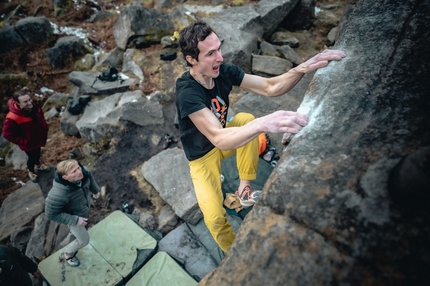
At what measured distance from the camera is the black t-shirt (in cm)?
268

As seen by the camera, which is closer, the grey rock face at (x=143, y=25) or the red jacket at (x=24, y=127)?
the red jacket at (x=24, y=127)

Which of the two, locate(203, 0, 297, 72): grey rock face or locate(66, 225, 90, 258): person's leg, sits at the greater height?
locate(203, 0, 297, 72): grey rock face

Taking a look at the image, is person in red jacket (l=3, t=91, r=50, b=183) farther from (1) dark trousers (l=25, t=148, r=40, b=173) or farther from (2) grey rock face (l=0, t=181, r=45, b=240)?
(2) grey rock face (l=0, t=181, r=45, b=240)

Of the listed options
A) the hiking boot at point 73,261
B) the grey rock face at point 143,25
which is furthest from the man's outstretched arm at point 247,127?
the grey rock face at point 143,25

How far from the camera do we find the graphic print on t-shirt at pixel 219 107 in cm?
294

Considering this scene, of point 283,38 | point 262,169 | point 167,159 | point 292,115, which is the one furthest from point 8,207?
point 283,38

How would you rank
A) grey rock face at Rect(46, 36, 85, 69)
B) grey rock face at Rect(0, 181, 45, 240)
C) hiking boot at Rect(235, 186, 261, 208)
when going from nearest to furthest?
hiking boot at Rect(235, 186, 261, 208), grey rock face at Rect(0, 181, 45, 240), grey rock face at Rect(46, 36, 85, 69)

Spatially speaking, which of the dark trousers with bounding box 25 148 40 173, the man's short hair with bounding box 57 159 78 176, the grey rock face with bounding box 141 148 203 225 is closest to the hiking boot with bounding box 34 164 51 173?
the dark trousers with bounding box 25 148 40 173

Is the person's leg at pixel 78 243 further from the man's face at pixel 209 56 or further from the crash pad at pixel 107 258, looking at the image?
the man's face at pixel 209 56

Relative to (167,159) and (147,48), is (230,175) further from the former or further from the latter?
(147,48)

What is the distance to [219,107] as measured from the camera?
118 inches

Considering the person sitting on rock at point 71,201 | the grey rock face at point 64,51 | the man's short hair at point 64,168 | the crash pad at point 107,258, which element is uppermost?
the man's short hair at point 64,168

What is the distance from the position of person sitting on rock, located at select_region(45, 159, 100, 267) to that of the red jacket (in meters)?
2.62

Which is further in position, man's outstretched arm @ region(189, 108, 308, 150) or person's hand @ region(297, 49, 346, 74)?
person's hand @ region(297, 49, 346, 74)
